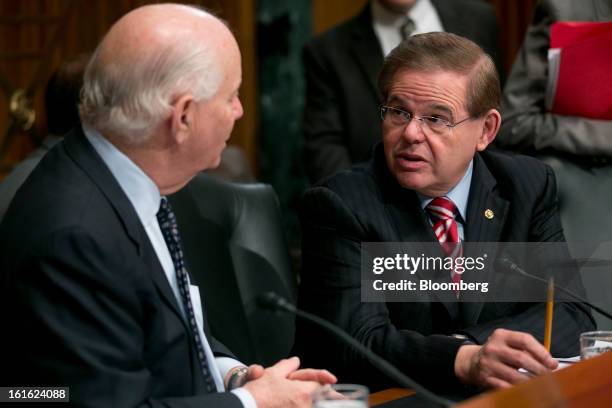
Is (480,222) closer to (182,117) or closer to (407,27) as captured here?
(182,117)

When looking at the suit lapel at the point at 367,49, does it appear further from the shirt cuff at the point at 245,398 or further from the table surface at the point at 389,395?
the shirt cuff at the point at 245,398

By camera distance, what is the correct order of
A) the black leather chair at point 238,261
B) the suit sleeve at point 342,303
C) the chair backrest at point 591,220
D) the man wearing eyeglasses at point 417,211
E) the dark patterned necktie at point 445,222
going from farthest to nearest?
1. the chair backrest at point 591,220
2. the black leather chair at point 238,261
3. the dark patterned necktie at point 445,222
4. the man wearing eyeglasses at point 417,211
5. the suit sleeve at point 342,303

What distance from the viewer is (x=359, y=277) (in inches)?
83.5

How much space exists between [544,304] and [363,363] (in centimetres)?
48

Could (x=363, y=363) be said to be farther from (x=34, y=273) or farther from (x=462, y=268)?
(x=34, y=273)

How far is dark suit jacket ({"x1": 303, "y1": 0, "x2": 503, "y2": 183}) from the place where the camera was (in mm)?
3406

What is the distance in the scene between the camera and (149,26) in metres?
1.58

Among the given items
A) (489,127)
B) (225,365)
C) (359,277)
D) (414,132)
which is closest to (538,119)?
(489,127)

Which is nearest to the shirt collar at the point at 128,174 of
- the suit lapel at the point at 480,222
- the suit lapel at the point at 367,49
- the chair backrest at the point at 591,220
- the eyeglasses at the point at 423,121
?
the eyeglasses at the point at 423,121

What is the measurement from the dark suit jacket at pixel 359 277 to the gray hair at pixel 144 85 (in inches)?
25.1

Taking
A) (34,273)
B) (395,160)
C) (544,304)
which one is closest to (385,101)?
(395,160)

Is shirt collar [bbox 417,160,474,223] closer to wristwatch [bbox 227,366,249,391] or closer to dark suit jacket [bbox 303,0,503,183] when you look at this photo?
wristwatch [bbox 227,366,249,391]

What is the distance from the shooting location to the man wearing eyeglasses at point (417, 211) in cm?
209

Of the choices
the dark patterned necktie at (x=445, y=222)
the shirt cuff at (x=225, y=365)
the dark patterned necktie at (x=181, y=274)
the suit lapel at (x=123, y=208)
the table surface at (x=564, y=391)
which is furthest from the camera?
the dark patterned necktie at (x=445, y=222)
